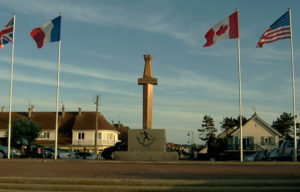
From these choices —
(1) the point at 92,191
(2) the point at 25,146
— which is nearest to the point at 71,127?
(2) the point at 25,146

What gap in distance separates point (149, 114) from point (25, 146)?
13471 mm

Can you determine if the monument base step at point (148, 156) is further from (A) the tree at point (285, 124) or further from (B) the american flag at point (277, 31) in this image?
(A) the tree at point (285, 124)

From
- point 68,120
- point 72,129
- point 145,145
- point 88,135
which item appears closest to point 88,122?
point 88,135

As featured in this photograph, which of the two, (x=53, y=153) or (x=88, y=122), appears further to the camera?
(x=88, y=122)

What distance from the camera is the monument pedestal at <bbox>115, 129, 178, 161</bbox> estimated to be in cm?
2433

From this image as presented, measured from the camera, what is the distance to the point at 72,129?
7412cm

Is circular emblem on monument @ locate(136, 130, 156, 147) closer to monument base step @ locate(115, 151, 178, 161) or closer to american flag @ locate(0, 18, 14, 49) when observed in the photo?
monument base step @ locate(115, 151, 178, 161)

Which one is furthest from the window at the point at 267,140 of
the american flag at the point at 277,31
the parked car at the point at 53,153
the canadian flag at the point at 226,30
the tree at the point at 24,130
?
the canadian flag at the point at 226,30

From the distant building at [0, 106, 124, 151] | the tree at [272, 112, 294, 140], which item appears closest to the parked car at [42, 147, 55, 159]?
the distant building at [0, 106, 124, 151]

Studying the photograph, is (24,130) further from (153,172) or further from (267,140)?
(153,172)

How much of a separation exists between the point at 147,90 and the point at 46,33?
7842mm

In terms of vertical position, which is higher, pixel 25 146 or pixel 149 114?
pixel 149 114

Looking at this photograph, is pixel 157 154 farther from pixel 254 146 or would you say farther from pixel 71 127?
pixel 71 127

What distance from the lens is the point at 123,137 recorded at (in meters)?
96.9
